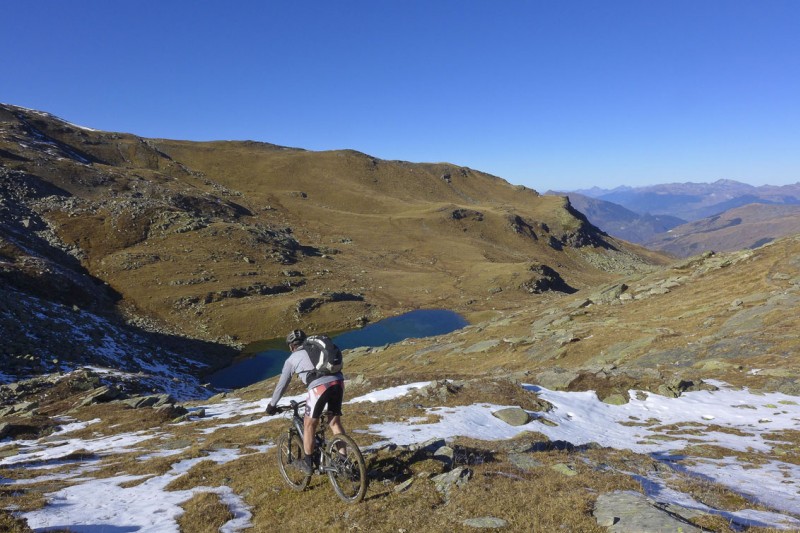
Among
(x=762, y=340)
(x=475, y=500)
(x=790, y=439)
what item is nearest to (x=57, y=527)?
(x=475, y=500)

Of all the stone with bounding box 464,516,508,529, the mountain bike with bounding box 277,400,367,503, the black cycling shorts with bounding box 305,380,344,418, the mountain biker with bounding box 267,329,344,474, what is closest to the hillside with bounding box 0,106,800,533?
the stone with bounding box 464,516,508,529

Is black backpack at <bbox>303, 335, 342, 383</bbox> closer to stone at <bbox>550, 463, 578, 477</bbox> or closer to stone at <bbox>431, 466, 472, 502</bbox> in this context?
stone at <bbox>431, 466, 472, 502</bbox>

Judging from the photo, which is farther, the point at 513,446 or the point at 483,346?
the point at 483,346

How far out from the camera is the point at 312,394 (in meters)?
9.50

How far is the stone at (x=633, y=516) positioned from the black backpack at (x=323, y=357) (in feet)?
18.8

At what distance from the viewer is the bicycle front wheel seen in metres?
9.02

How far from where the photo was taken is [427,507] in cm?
877

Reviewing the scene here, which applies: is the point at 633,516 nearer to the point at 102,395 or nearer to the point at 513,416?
the point at 513,416

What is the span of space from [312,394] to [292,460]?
2.33m

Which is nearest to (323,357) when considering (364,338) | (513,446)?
(513,446)

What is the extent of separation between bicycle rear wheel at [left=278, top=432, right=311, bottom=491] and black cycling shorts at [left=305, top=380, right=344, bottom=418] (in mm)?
1403

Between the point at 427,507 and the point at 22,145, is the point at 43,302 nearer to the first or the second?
the point at 427,507

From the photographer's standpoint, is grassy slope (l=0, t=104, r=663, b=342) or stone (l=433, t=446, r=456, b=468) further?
grassy slope (l=0, t=104, r=663, b=342)

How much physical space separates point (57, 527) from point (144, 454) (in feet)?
25.2
